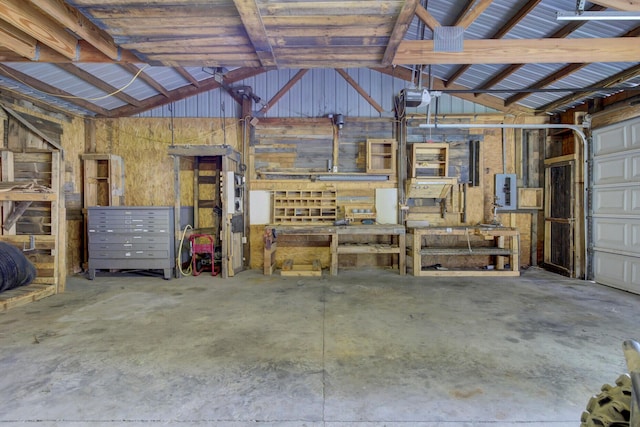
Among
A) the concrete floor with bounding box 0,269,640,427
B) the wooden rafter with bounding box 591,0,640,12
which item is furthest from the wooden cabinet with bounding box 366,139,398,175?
the wooden rafter with bounding box 591,0,640,12

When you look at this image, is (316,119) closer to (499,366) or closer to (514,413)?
(499,366)

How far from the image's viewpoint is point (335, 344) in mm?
2975

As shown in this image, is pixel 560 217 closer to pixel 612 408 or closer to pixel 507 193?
pixel 507 193

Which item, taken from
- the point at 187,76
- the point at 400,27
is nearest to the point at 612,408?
the point at 400,27

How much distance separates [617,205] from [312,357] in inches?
213

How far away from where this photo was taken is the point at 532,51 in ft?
11.4

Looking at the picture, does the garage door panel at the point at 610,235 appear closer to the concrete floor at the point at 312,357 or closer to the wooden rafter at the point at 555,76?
the concrete floor at the point at 312,357

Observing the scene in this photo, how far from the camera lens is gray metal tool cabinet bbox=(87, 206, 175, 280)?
5.52 meters

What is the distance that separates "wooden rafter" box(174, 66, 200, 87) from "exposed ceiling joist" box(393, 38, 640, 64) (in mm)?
3879

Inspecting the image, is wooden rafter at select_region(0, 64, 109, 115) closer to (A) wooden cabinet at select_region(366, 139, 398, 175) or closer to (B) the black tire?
(A) wooden cabinet at select_region(366, 139, 398, 175)

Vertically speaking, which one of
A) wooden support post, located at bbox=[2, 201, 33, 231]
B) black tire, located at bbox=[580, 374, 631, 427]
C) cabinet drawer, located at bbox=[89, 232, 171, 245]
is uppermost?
wooden support post, located at bbox=[2, 201, 33, 231]

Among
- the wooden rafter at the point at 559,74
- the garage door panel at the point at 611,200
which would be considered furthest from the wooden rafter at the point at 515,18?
the garage door panel at the point at 611,200

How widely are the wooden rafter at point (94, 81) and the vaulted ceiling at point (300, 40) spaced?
0.06 feet

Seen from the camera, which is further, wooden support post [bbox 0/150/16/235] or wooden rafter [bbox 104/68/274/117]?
wooden rafter [bbox 104/68/274/117]
